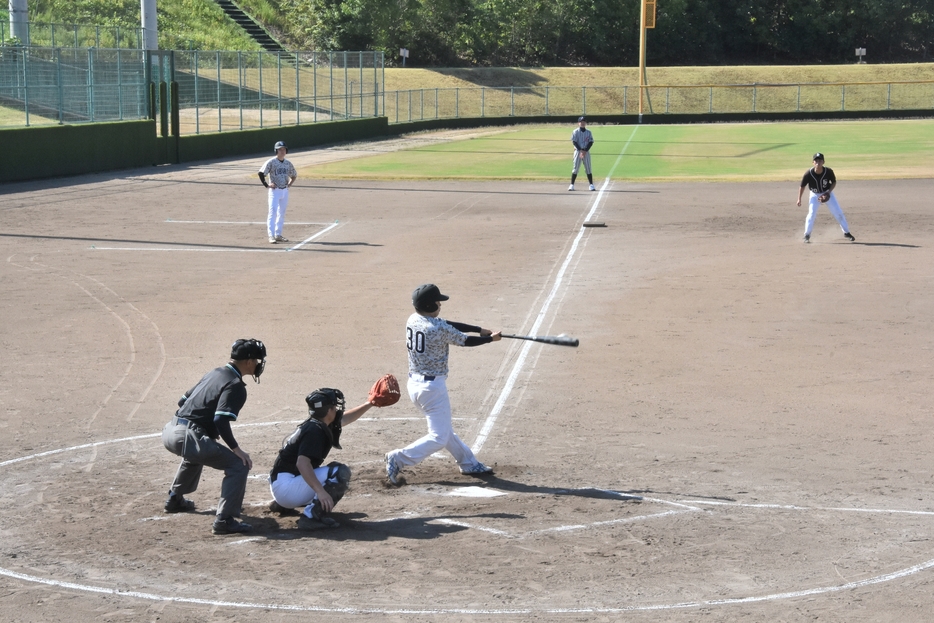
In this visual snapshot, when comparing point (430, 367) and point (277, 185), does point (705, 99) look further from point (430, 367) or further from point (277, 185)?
point (430, 367)

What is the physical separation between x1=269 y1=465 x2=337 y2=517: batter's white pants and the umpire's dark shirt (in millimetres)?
569

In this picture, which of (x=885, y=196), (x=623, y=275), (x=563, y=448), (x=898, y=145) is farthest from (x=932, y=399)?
(x=898, y=145)

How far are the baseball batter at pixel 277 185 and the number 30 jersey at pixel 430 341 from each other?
1318cm

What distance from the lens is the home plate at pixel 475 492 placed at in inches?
335

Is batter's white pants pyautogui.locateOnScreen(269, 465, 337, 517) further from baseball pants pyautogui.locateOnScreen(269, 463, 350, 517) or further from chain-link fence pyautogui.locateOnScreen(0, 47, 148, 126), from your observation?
chain-link fence pyautogui.locateOnScreen(0, 47, 148, 126)

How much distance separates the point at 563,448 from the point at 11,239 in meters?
15.8

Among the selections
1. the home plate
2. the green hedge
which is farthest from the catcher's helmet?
the green hedge

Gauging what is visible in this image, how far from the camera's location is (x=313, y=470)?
25.5 feet

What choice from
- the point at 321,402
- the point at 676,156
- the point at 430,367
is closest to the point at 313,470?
the point at 321,402

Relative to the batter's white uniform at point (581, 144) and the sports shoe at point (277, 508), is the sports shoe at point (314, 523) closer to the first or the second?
the sports shoe at point (277, 508)

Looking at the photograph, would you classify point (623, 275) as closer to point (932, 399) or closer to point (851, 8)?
point (932, 399)

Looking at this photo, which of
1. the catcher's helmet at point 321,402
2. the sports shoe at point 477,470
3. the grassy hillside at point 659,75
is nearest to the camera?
the catcher's helmet at point 321,402

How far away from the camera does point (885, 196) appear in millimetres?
28906

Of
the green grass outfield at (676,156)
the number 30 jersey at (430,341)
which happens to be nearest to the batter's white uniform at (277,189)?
the green grass outfield at (676,156)
